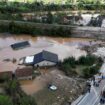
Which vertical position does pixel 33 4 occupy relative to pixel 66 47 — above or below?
above

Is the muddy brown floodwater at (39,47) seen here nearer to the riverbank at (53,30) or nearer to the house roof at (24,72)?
the riverbank at (53,30)

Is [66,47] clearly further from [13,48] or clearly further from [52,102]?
[52,102]

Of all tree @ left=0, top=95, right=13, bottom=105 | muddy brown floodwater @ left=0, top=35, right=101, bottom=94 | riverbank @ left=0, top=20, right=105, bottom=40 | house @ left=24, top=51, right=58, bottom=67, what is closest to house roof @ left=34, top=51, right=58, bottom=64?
house @ left=24, top=51, right=58, bottom=67

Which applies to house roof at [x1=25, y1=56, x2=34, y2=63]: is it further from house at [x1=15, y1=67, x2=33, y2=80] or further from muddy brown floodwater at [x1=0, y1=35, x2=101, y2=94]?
house at [x1=15, y1=67, x2=33, y2=80]

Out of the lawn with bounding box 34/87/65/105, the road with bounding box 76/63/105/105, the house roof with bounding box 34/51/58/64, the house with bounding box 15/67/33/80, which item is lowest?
the lawn with bounding box 34/87/65/105

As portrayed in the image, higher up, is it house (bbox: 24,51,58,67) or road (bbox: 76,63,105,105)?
house (bbox: 24,51,58,67)

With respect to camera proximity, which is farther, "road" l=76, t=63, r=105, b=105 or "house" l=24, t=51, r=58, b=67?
"house" l=24, t=51, r=58, b=67

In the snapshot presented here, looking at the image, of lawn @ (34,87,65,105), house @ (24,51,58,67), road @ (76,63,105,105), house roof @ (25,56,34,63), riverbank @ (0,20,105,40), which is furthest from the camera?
riverbank @ (0,20,105,40)

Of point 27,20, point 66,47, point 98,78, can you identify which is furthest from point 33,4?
point 98,78

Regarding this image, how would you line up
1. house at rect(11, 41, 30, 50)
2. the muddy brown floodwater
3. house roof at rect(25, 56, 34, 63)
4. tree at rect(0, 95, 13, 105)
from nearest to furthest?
1. tree at rect(0, 95, 13, 105)
2. house roof at rect(25, 56, 34, 63)
3. the muddy brown floodwater
4. house at rect(11, 41, 30, 50)
